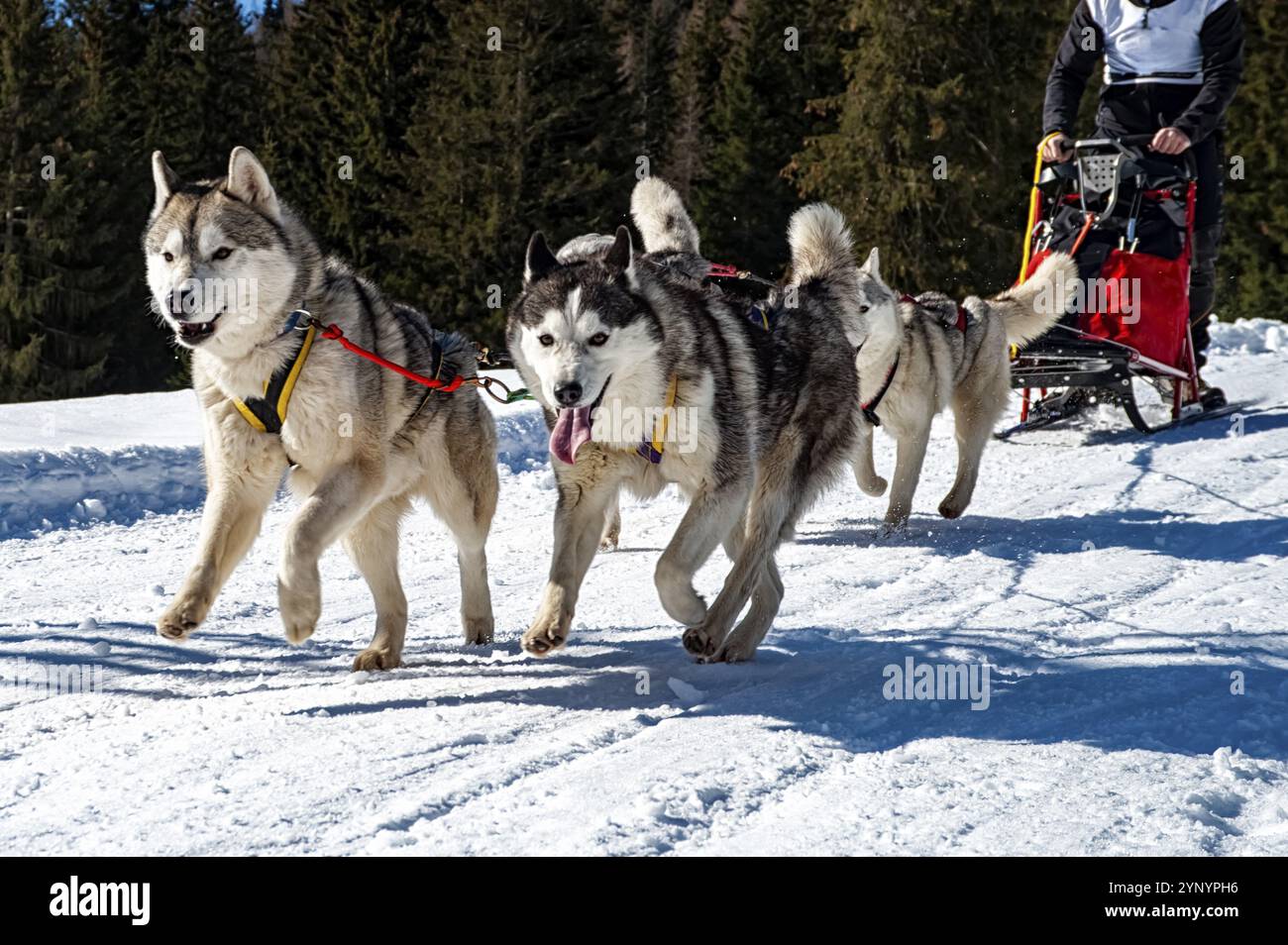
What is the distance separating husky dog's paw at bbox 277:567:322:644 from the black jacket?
5.90 metres

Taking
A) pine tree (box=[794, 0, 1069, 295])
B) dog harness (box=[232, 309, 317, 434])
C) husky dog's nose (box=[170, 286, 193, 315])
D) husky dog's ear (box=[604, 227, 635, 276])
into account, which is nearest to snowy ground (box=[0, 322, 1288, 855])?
dog harness (box=[232, 309, 317, 434])

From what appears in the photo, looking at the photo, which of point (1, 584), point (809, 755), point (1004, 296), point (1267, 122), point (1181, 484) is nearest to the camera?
point (809, 755)

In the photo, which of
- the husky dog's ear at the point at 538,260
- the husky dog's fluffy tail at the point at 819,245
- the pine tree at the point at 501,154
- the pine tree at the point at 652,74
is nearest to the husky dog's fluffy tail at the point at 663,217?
the husky dog's fluffy tail at the point at 819,245

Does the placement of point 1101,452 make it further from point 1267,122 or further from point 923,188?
point 1267,122

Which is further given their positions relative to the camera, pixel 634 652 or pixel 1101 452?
pixel 1101 452

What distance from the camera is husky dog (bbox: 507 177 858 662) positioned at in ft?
12.4

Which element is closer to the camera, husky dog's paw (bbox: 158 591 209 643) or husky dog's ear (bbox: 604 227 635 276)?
husky dog's paw (bbox: 158 591 209 643)

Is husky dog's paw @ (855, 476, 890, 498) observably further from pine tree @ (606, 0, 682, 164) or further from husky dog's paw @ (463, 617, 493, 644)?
pine tree @ (606, 0, 682, 164)

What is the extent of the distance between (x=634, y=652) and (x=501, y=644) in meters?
0.48

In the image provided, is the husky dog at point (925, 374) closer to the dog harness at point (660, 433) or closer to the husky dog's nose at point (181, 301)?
the dog harness at point (660, 433)

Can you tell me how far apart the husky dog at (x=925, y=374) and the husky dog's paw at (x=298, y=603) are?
3173mm

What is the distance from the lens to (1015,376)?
7.78 m
